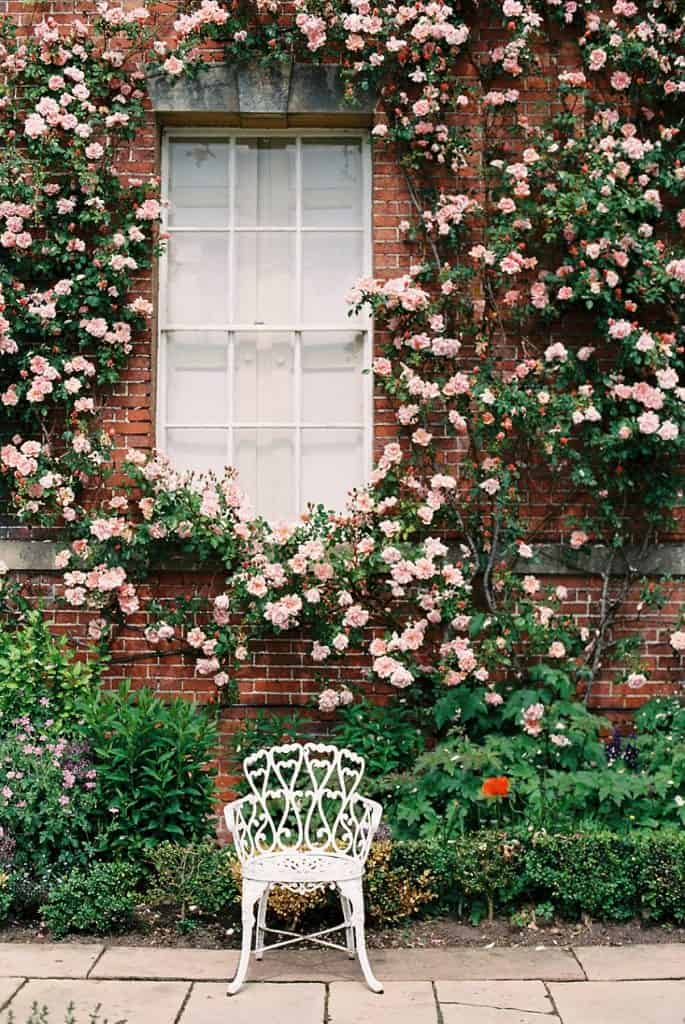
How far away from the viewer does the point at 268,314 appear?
7.11m

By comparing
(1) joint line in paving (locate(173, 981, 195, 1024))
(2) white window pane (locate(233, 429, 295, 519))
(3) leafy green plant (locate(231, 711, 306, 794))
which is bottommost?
(1) joint line in paving (locate(173, 981, 195, 1024))

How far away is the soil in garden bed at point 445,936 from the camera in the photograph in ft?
17.3

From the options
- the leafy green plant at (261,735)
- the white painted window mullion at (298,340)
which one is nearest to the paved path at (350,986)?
the leafy green plant at (261,735)

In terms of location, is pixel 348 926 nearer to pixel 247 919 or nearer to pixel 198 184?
pixel 247 919

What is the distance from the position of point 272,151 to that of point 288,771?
365 centimetres

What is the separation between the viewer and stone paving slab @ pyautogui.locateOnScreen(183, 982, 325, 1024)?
14.3 feet

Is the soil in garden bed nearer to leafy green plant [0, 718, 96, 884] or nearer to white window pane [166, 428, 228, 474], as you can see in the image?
leafy green plant [0, 718, 96, 884]

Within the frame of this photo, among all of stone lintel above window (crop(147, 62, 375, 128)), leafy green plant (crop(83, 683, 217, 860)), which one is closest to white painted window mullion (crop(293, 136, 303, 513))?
stone lintel above window (crop(147, 62, 375, 128))

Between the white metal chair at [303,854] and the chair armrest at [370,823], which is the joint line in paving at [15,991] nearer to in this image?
A: the white metal chair at [303,854]

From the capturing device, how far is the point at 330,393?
709 centimetres

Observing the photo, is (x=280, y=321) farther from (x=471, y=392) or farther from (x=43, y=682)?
(x=43, y=682)

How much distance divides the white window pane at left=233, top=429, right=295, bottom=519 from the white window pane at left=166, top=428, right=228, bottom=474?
0.32 feet

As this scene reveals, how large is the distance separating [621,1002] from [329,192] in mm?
4739

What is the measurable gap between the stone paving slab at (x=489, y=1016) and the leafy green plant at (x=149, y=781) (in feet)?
5.57
